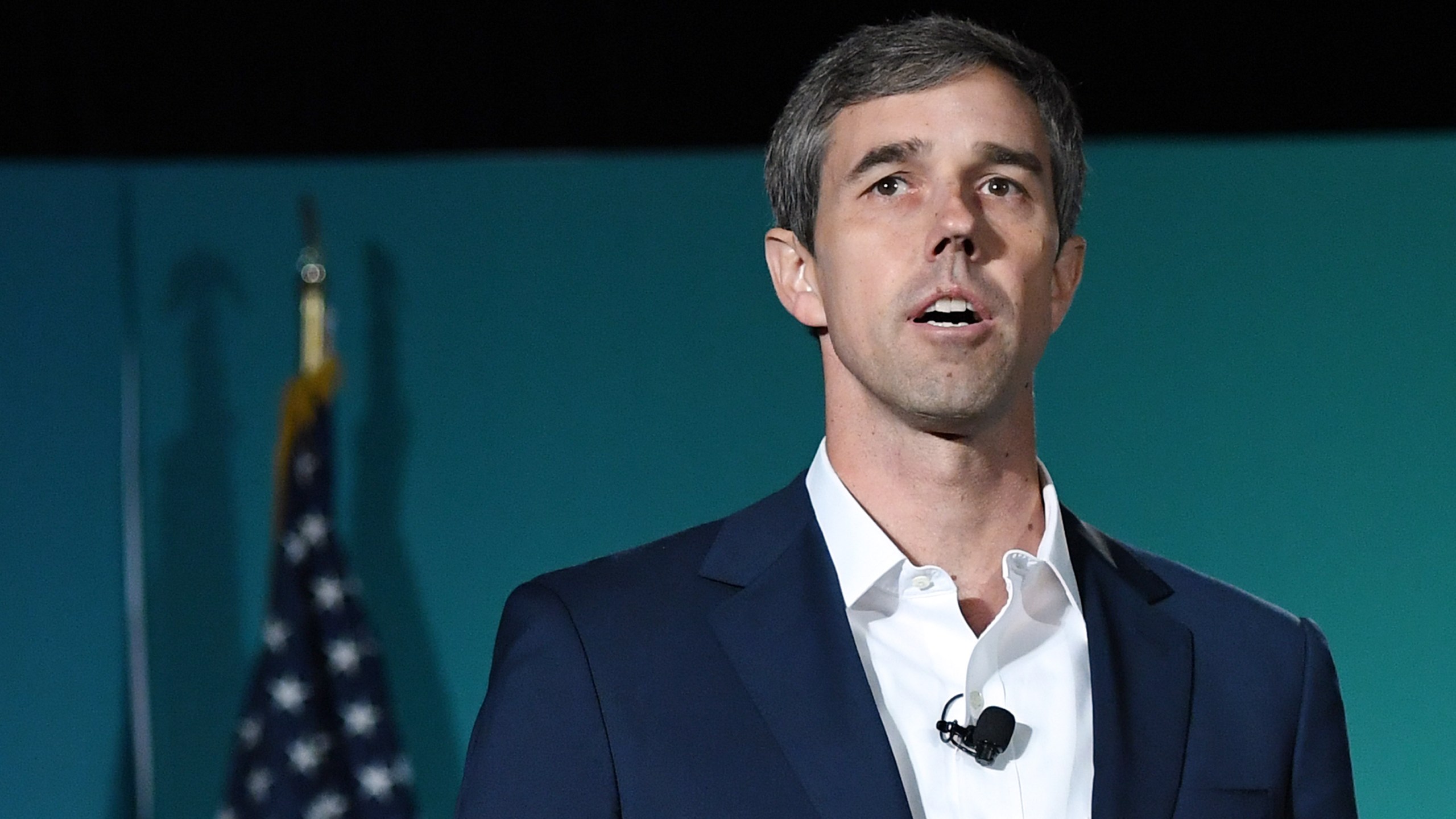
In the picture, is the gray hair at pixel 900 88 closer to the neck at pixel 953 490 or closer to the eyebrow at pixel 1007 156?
the eyebrow at pixel 1007 156

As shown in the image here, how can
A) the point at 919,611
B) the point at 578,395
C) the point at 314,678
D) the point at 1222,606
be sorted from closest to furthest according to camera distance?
the point at 919,611
the point at 1222,606
the point at 314,678
the point at 578,395

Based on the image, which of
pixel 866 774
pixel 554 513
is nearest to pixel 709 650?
pixel 866 774

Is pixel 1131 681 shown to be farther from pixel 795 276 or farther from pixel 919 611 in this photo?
pixel 795 276

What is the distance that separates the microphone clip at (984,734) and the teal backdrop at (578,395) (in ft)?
6.32

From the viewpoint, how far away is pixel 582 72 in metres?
3.51

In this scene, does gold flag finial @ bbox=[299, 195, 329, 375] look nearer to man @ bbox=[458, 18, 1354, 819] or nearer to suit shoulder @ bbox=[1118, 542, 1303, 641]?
man @ bbox=[458, 18, 1354, 819]

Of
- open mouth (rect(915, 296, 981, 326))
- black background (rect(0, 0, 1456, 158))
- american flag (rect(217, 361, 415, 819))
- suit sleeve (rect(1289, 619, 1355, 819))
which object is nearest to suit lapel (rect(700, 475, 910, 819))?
open mouth (rect(915, 296, 981, 326))

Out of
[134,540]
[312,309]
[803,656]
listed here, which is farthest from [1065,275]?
[134,540]

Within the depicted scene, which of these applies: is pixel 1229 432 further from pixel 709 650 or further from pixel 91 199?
pixel 91 199

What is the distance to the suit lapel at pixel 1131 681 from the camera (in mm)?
1673

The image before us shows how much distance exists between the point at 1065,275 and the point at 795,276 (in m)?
0.30

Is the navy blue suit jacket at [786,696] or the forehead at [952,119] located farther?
the forehead at [952,119]

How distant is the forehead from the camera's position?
182 centimetres

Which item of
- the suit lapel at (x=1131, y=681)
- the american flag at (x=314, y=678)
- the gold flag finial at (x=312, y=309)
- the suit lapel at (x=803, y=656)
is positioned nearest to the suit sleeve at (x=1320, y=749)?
the suit lapel at (x=1131, y=681)
